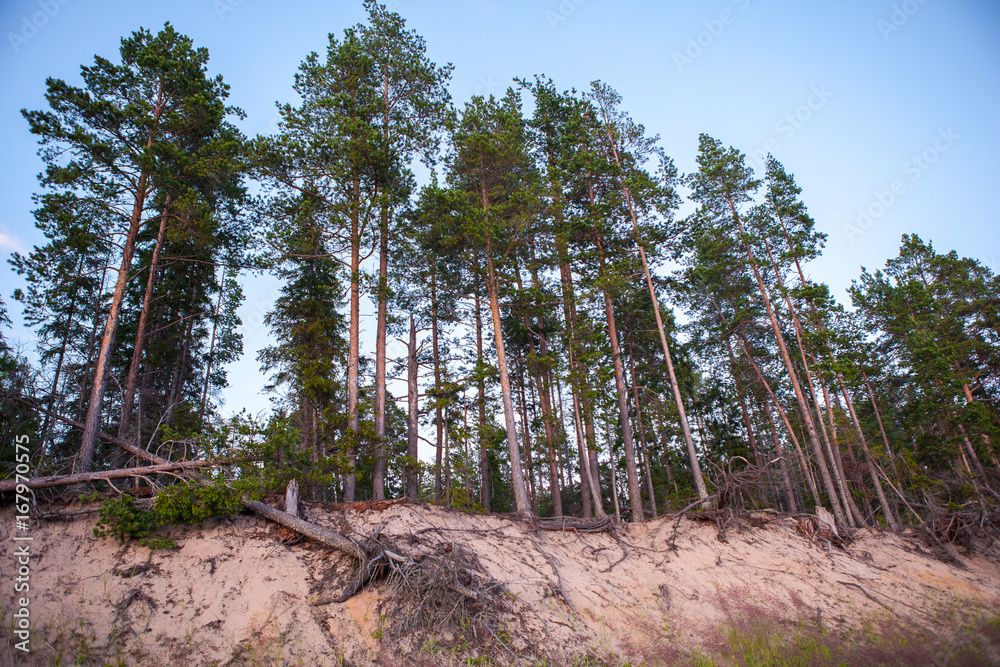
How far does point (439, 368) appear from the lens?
19062mm

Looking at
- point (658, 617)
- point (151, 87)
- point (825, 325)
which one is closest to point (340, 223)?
point (151, 87)

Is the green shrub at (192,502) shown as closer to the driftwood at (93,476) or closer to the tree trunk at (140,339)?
the driftwood at (93,476)

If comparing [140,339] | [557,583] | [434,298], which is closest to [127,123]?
[140,339]

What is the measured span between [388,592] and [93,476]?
18.6 feet

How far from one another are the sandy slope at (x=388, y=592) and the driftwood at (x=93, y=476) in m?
0.51

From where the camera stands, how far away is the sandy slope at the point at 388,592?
626cm

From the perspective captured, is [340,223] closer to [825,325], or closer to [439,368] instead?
[439,368]

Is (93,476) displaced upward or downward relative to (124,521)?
upward

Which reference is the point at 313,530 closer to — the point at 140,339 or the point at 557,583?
the point at 557,583

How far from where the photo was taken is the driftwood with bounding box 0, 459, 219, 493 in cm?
763

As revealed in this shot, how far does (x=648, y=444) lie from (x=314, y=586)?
2514 cm

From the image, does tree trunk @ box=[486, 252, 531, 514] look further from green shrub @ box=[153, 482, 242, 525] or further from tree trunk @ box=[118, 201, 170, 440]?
tree trunk @ box=[118, 201, 170, 440]

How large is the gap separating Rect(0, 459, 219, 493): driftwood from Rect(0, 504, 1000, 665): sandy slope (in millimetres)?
512

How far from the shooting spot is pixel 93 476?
26.2ft
